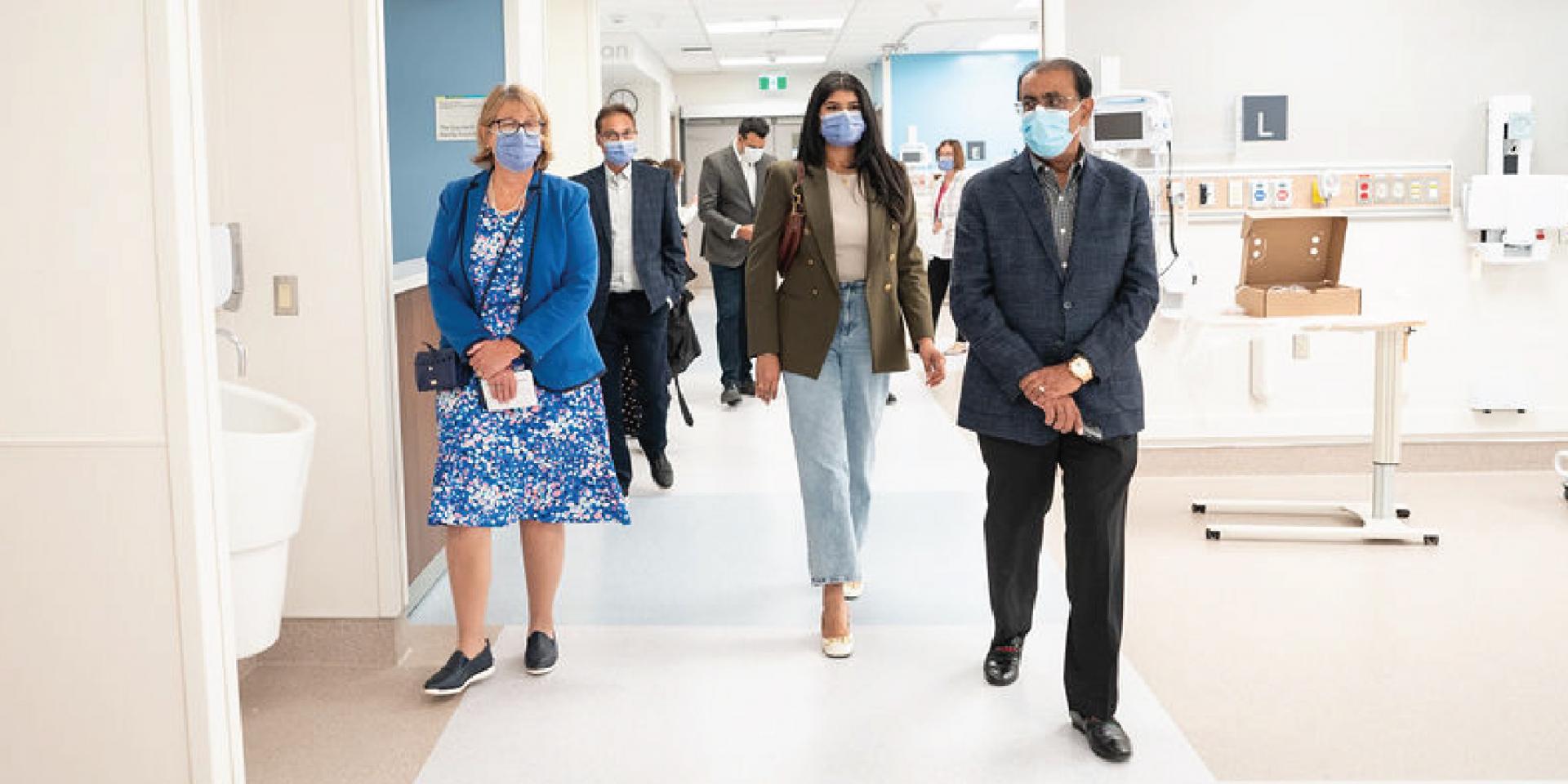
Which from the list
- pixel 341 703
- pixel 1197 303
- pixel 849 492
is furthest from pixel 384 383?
pixel 1197 303

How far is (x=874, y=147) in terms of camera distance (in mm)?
3861

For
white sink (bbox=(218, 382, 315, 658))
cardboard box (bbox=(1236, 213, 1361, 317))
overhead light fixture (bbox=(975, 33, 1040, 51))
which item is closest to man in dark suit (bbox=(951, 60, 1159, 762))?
white sink (bbox=(218, 382, 315, 658))

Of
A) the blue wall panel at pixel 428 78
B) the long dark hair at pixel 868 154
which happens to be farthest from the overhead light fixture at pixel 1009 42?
the long dark hair at pixel 868 154

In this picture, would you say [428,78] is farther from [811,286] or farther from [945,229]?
[945,229]

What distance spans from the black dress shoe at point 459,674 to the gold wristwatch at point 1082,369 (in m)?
1.65

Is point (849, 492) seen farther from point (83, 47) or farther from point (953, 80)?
point (953, 80)

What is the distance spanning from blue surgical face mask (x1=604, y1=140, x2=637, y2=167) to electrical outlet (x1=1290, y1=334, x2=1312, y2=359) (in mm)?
2861

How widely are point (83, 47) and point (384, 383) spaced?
171cm

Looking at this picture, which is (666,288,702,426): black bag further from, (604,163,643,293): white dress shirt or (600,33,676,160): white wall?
(600,33,676,160): white wall

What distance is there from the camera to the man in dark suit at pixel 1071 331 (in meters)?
3.15

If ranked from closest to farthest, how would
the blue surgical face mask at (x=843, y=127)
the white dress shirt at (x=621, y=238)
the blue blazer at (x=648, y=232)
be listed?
the blue surgical face mask at (x=843, y=127) < the blue blazer at (x=648, y=232) < the white dress shirt at (x=621, y=238)

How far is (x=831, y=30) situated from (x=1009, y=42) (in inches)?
115

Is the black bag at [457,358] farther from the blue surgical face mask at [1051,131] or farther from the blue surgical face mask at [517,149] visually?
the blue surgical face mask at [1051,131]

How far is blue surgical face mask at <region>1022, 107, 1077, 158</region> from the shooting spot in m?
3.21
